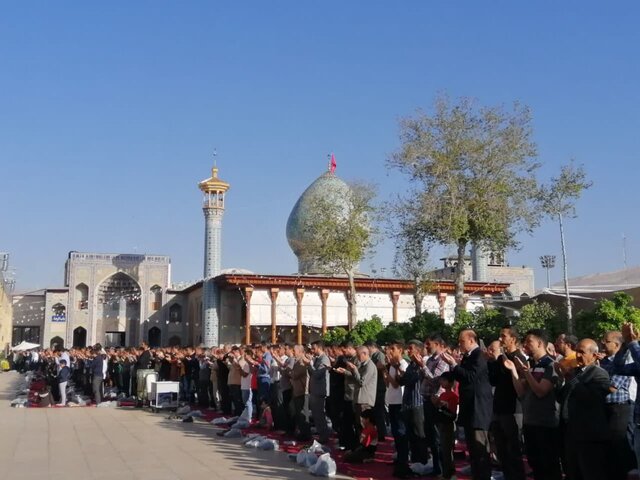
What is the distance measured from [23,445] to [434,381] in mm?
6190

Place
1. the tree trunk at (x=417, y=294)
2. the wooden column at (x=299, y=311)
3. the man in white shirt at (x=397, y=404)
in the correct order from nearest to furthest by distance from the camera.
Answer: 1. the man in white shirt at (x=397, y=404)
2. the tree trunk at (x=417, y=294)
3. the wooden column at (x=299, y=311)

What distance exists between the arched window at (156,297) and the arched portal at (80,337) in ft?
14.5

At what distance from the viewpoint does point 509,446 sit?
577 centimetres

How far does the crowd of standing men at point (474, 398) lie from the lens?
4828 millimetres

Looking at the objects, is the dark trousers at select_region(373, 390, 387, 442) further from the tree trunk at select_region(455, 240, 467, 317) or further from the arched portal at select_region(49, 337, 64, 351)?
the arched portal at select_region(49, 337, 64, 351)

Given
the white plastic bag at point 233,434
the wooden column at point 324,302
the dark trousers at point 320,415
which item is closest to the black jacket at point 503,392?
the dark trousers at point 320,415

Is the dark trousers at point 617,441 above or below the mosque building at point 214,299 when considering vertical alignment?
below

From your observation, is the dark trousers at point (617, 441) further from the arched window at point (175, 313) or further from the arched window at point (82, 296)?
the arched window at point (82, 296)

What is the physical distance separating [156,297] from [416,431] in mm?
37206

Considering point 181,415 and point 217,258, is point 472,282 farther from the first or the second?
point 181,415

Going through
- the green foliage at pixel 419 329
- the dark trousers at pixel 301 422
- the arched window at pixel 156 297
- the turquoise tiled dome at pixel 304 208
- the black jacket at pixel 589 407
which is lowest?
the dark trousers at pixel 301 422

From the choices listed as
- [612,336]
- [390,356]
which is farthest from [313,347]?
[612,336]

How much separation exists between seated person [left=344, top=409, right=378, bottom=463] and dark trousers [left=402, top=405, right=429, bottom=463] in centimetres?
65

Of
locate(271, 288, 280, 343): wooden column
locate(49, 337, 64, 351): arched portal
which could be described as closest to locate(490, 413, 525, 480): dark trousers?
locate(271, 288, 280, 343): wooden column
